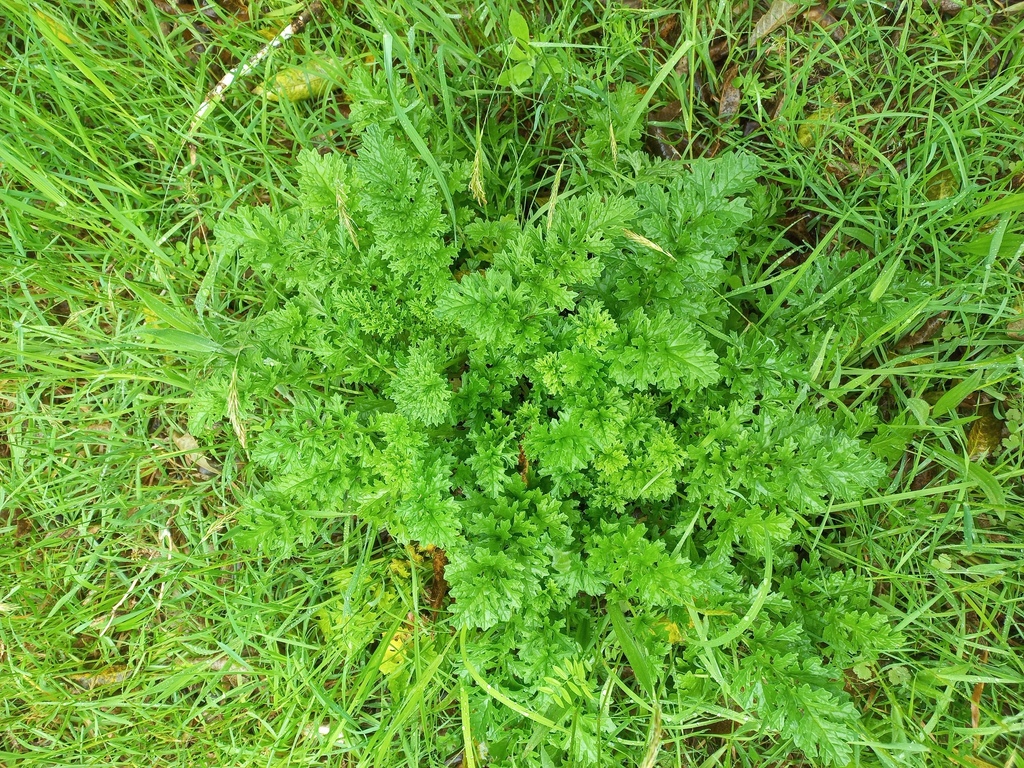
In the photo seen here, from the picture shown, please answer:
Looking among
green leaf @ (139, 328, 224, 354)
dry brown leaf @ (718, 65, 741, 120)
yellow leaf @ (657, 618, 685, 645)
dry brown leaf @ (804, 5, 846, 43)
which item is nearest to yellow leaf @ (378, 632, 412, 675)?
yellow leaf @ (657, 618, 685, 645)

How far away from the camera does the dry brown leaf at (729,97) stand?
3523mm

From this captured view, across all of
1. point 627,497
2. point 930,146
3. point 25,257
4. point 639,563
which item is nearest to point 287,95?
point 25,257

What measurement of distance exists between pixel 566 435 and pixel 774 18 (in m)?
2.57

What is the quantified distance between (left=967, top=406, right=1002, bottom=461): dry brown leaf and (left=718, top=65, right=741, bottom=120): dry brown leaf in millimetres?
2060

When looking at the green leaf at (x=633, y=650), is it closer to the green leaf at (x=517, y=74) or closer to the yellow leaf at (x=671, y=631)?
the yellow leaf at (x=671, y=631)

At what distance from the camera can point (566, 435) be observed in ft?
9.01

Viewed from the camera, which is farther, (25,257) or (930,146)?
(25,257)

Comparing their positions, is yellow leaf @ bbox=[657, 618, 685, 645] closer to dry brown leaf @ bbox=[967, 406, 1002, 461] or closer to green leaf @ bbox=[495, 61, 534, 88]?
dry brown leaf @ bbox=[967, 406, 1002, 461]

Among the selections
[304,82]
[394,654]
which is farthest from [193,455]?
[304,82]

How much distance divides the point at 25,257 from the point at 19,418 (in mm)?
929

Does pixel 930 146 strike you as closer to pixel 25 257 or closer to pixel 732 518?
pixel 732 518

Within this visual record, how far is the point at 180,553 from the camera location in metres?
3.59

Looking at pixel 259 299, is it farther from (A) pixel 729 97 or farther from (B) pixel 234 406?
(A) pixel 729 97

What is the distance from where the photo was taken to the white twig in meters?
3.58
